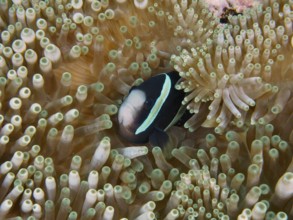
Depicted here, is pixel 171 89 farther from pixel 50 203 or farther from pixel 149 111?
pixel 50 203

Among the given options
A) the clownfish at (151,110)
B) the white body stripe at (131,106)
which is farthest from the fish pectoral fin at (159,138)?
the white body stripe at (131,106)

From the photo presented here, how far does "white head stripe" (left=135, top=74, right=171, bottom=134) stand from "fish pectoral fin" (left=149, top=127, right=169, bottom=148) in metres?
0.05

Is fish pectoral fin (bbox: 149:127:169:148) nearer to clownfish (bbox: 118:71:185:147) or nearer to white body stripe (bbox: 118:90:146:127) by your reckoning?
clownfish (bbox: 118:71:185:147)

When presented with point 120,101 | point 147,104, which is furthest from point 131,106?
point 120,101

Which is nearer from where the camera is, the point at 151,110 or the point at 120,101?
the point at 151,110

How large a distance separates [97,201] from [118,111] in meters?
0.41

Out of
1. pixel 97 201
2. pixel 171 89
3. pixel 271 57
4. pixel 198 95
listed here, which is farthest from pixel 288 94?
pixel 97 201

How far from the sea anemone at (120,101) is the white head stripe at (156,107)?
0.06 metres

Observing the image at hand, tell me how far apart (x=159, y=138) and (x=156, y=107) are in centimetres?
12

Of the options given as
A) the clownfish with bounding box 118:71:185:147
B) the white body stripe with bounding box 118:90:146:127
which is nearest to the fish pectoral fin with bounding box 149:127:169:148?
the clownfish with bounding box 118:71:185:147

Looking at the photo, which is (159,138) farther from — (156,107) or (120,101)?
(120,101)

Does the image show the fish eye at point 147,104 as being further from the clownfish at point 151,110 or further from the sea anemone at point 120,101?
the sea anemone at point 120,101

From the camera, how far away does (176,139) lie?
162cm

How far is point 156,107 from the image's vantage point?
151 cm
